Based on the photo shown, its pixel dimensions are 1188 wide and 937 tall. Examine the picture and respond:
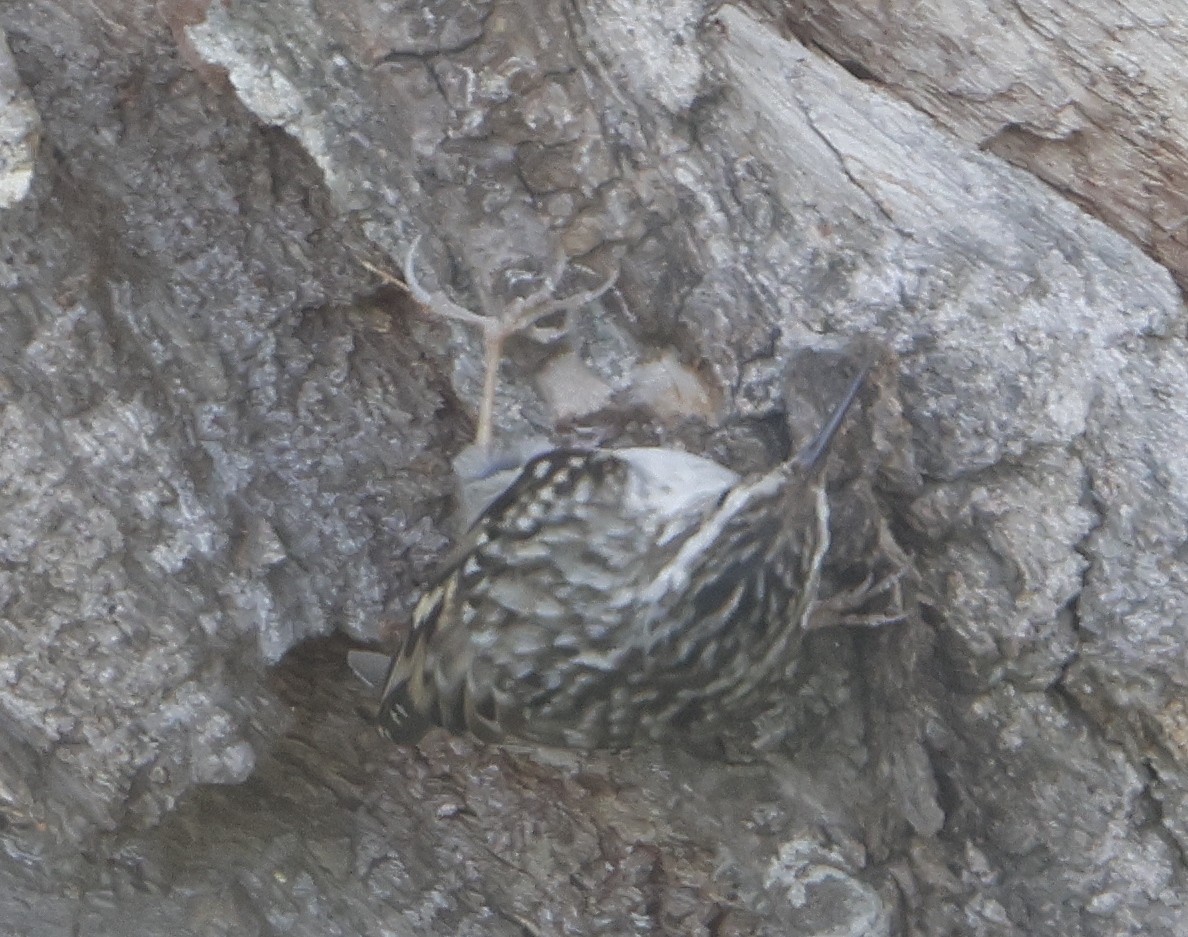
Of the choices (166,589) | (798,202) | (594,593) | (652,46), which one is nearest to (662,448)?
(594,593)

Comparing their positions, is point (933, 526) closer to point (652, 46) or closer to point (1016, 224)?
point (1016, 224)

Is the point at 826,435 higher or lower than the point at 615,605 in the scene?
higher

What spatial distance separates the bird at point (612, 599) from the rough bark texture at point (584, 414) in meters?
0.08

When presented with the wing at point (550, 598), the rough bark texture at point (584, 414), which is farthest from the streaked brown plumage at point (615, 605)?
the rough bark texture at point (584, 414)

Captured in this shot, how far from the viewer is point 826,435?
2070 millimetres

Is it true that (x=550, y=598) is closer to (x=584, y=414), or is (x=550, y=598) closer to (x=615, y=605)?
(x=615, y=605)

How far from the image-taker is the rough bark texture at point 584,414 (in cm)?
217

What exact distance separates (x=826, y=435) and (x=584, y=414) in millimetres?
410

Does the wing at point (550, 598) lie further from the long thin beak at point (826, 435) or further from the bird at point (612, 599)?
the long thin beak at point (826, 435)

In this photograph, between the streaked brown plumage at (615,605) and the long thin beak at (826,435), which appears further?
the streaked brown plumage at (615,605)

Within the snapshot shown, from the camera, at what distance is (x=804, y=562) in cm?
216

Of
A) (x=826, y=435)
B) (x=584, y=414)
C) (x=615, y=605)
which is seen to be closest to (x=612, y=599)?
(x=615, y=605)

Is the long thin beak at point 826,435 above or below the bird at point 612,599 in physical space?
above

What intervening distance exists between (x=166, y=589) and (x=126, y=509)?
0.13m
